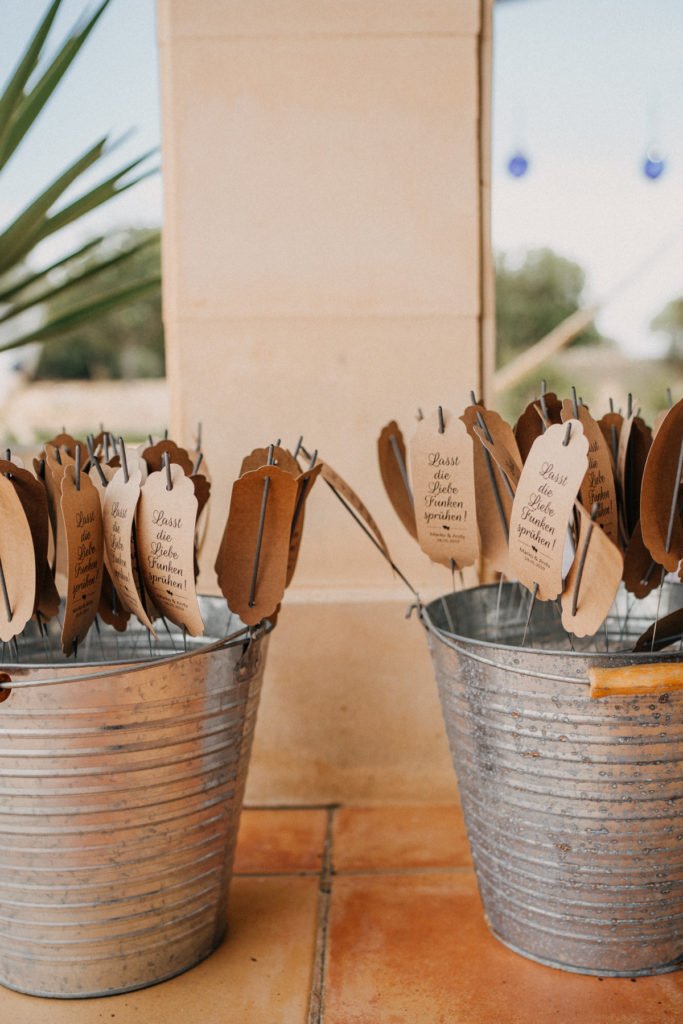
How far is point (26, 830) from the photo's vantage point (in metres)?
0.95

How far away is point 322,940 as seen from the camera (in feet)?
3.66

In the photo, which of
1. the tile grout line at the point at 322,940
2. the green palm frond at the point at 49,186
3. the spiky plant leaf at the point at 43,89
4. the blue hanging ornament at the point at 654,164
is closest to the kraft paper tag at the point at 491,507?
the tile grout line at the point at 322,940

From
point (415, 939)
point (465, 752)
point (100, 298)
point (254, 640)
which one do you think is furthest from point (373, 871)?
point (100, 298)

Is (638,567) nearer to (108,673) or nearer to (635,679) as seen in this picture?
(635,679)

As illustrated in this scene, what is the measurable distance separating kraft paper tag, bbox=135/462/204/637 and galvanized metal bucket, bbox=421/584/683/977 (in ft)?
0.92

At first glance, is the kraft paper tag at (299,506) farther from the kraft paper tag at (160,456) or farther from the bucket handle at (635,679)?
the bucket handle at (635,679)

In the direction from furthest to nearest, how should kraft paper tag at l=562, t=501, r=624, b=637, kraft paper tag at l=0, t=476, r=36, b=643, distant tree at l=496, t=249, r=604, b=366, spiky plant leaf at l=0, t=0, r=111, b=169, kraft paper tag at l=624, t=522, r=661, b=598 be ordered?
distant tree at l=496, t=249, r=604, b=366, spiky plant leaf at l=0, t=0, r=111, b=169, kraft paper tag at l=624, t=522, r=661, b=598, kraft paper tag at l=0, t=476, r=36, b=643, kraft paper tag at l=562, t=501, r=624, b=637

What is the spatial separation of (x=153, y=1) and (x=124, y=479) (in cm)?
87

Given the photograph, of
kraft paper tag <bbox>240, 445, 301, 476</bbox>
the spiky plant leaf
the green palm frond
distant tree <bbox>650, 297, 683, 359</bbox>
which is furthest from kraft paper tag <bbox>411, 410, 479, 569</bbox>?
distant tree <bbox>650, 297, 683, 359</bbox>

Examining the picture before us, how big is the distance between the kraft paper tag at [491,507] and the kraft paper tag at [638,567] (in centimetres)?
14

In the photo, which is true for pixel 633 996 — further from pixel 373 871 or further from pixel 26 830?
pixel 26 830

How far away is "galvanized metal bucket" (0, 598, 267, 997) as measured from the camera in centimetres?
93

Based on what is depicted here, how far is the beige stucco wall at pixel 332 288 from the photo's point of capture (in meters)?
1.38

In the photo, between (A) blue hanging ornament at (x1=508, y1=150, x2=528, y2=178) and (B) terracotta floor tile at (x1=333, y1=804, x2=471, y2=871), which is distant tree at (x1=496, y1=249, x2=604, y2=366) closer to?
(A) blue hanging ornament at (x1=508, y1=150, x2=528, y2=178)
